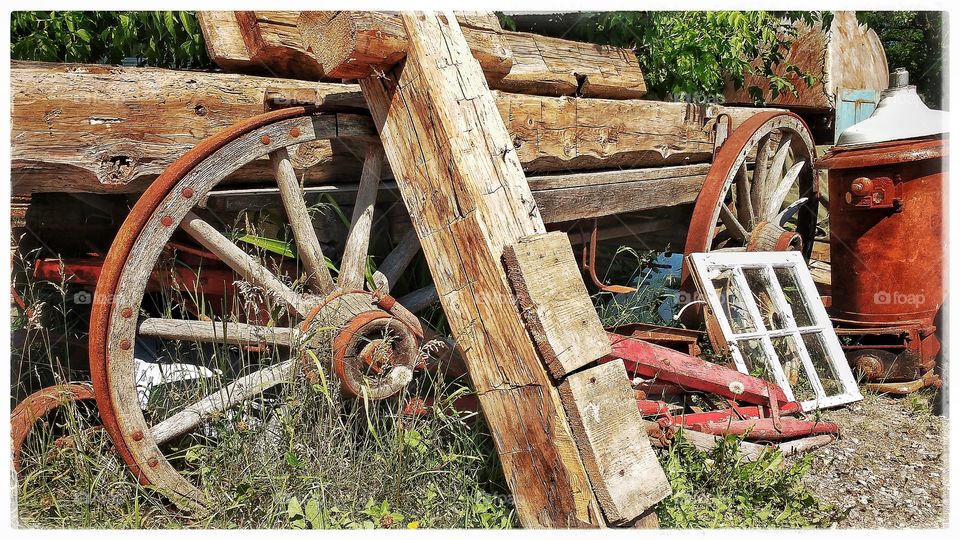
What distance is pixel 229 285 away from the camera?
276 centimetres

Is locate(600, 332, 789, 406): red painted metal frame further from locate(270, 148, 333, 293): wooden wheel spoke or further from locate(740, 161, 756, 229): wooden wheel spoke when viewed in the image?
locate(740, 161, 756, 229): wooden wheel spoke

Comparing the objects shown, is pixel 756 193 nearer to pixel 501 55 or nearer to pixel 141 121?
pixel 501 55

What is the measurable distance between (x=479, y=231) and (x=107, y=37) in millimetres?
2008

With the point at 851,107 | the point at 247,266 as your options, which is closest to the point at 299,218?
the point at 247,266

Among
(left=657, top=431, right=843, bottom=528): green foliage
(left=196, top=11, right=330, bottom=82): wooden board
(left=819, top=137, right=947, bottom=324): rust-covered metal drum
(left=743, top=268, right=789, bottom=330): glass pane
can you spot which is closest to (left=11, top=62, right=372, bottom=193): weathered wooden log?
(left=196, top=11, right=330, bottom=82): wooden board

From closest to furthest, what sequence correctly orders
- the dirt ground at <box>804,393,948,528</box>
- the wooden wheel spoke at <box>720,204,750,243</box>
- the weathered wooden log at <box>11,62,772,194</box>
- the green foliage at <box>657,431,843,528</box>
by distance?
1. the weathered wooden log at <box>11,62,772,194</box>
2. the green foliage at <box>657,431,843,528</box>
3. the dirt ground at <box>804,393,948,528</box>
4. the wooden wheel spoke at <box>720,204,750,243</box>

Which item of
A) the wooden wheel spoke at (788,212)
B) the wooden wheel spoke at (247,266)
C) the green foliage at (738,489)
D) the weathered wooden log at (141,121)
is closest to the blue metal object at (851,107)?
the wooden wheel spoke at (788,212)

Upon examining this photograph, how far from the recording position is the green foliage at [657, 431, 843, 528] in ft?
7.43

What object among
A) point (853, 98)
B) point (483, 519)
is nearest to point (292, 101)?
point (483, 519)

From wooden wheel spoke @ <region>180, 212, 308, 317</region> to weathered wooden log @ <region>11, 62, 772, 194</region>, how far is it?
0.26m

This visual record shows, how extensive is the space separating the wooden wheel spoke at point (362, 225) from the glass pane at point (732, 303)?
6.17 ft

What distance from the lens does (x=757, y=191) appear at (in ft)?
14.5

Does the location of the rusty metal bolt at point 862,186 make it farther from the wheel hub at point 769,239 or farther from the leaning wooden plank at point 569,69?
the leaning wooden plank at point 569,69
